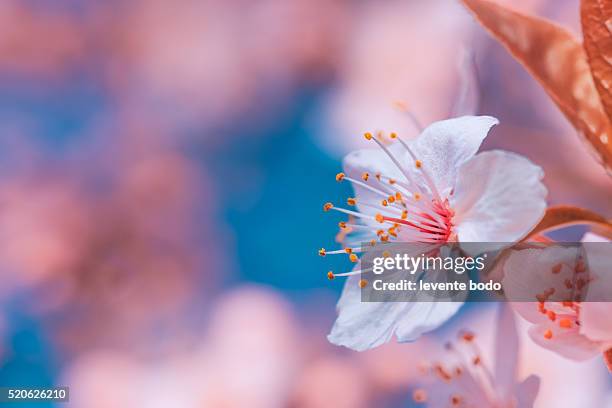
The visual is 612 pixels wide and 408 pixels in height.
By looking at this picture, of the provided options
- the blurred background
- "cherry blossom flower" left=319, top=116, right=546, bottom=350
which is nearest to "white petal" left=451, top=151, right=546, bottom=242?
"cherry blossom flower" left=319, top=116, right=546, bottom=350

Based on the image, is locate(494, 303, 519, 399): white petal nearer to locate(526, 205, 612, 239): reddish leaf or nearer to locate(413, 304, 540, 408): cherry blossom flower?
locate(413, 304, 540, 408): cherry blossom flower

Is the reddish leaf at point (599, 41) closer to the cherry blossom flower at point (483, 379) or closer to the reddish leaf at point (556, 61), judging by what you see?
the reddish leaf at point (556, 61)

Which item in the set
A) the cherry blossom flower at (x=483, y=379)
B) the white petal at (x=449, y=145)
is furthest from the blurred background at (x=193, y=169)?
the white petal at (x=449, y=145)

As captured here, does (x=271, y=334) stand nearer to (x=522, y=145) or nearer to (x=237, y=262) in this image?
(x=237, y=262)

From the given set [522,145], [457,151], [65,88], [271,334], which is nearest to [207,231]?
[271,334]

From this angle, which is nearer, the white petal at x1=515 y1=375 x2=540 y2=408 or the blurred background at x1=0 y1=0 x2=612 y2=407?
the white petal at x1=515 y1=375 x2=540 y2=408

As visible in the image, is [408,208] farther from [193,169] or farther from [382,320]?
[193,169]
